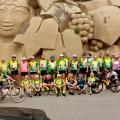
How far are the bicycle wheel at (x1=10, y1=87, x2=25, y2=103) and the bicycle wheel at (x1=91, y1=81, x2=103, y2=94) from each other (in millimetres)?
2196

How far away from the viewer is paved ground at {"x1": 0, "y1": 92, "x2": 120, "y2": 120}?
1110 cm

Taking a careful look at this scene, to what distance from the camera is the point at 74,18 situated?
1512cm

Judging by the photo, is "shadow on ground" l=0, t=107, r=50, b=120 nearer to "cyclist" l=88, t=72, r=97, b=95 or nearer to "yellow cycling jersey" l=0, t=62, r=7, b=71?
"cyclist" l=88, t=72, r=97, b=95

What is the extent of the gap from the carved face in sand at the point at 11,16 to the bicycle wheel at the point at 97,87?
123 inches

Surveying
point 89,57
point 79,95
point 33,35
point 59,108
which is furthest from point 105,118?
point 33,35

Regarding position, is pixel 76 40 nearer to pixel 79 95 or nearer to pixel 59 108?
pixel 79 95

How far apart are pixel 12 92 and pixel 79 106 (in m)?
1.81

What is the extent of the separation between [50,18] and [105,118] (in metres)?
5.21

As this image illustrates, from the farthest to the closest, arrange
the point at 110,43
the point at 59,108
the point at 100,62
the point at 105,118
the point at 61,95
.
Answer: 1. the point at 110,43
2. the point at 100,62
3. the point at 61,95
4. the point at 59,108
5. the point at 105,118

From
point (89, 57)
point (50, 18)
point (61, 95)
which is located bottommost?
point (61, 95)

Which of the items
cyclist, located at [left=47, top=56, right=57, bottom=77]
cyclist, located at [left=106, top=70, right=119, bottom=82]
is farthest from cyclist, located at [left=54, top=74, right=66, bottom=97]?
cyclist, located at [left=106, top=70, right=119, bottom=82]

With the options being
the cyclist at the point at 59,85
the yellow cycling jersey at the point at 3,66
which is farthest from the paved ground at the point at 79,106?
the yellow cycling jersey at the point at 3,66

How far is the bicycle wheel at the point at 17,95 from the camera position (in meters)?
12.8

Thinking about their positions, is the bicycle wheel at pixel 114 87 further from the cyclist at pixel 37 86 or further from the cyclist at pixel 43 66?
the cyclist at pixel 37 86
